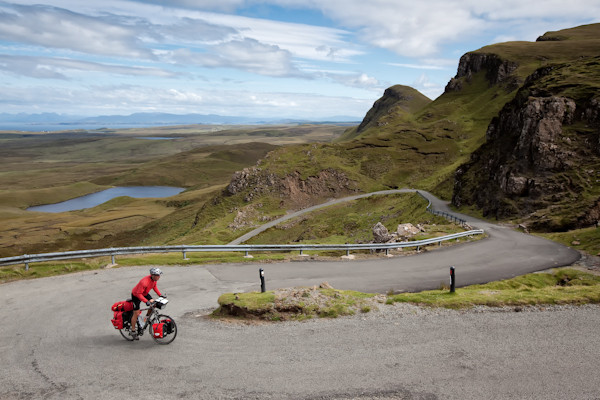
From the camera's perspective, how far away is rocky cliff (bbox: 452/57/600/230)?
41531 millimetres

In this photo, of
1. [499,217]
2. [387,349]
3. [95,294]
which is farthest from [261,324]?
[499,217]

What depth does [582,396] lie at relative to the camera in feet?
33.7

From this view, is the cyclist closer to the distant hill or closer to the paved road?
the paved road

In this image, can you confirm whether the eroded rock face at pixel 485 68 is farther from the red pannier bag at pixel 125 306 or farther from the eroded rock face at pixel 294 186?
the red pannier bag at pixel 125 306

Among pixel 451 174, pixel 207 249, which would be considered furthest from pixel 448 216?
pixel 207 249

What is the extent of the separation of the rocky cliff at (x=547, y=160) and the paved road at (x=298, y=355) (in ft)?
100

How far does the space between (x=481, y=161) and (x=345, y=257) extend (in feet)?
144

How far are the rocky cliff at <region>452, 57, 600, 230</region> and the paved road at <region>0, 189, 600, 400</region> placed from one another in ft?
100

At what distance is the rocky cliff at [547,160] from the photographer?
4153 centimetres

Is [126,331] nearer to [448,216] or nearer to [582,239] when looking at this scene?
[582,239]

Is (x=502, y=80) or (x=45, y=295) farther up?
(x=502, y=80)

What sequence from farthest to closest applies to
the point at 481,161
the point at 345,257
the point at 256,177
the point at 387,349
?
the point at 256,177
the point at 481,161
the point at 345,257
the point at 387,349

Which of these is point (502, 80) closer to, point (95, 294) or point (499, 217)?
point (499, 217)

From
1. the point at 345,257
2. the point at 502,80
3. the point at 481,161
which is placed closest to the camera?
the point at 345,257
